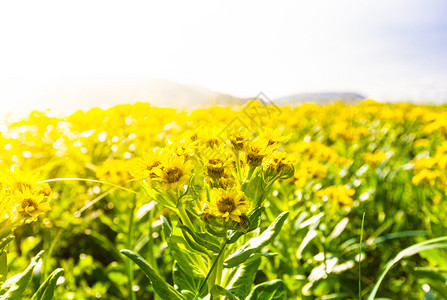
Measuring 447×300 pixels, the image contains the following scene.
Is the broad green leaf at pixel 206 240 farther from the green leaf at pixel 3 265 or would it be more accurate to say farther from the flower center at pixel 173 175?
the green leaf at pixel 3 265

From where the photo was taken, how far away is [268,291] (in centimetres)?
94

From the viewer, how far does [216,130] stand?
0.97 m

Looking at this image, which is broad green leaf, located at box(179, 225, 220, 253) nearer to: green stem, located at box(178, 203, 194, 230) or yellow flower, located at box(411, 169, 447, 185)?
green stem, located at box(178, 203, 194, 230)

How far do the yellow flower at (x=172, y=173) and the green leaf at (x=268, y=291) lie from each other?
0.34 m

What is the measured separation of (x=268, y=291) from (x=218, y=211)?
0.31 metres

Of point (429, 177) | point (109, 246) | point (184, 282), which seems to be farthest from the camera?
point (429, 177)

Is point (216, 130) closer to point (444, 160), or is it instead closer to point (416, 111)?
point (444, 160)

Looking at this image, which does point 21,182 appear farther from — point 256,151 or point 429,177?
point 429,177

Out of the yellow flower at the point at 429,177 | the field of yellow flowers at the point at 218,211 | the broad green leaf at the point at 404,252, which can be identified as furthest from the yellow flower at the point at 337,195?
the broad green leaf at the point at 404,252

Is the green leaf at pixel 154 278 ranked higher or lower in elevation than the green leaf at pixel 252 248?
lower

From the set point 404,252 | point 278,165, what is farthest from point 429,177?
point 278,165

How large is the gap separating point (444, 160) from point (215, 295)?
4.89 ft

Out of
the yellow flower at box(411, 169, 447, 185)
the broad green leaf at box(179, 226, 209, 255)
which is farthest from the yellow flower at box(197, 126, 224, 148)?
the yellow flower at box(411, 169, 447, 185)

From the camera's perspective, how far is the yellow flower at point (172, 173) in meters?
0.79
